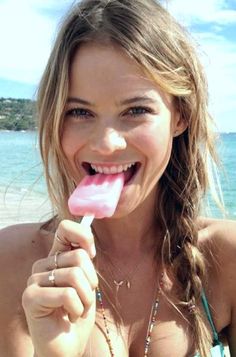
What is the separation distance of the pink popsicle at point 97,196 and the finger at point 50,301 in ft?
1.20

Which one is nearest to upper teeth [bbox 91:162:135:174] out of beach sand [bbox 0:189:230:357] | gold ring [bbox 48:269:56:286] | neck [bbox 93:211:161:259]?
neck [bbox 93:211:161:259]

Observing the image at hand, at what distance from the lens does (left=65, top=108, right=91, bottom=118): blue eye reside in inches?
88.8

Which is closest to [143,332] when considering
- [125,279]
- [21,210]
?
[125,279]

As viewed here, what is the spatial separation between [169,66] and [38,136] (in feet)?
2.15

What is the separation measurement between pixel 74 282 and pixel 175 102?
3.71 ft

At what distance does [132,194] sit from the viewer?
2.33 m

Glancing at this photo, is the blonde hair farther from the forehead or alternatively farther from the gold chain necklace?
the gold chain necklace

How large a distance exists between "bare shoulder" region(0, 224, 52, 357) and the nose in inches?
26.5

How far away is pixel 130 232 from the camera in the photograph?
2750 millimetres

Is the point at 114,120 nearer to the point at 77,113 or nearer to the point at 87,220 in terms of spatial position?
Answer: the point at 77,113

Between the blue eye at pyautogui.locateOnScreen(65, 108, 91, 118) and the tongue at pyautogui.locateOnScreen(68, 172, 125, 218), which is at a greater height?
the blue eye at pyautogui.locateOnScreen(65, 108, 91, 118)

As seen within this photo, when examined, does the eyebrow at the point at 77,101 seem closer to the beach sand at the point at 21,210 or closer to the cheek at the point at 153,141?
the cheek at the point at 153,141

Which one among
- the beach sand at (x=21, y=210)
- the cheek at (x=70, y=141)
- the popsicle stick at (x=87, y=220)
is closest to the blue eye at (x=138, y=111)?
the cheek at (x=70, y=141)

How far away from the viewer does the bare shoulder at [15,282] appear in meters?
2.54
